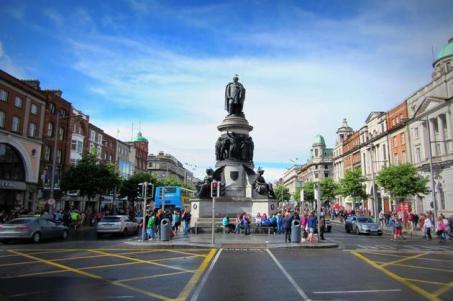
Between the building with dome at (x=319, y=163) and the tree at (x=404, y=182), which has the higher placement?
the building with dome at (x=319, y=163)

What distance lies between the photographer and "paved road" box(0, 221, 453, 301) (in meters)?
8.66

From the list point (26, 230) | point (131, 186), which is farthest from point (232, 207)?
point (131, 186)

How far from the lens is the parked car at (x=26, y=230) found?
71.4ft

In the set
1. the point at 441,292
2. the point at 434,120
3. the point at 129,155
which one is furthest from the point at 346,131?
the point at 441,292

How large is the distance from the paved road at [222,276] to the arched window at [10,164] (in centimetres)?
3017

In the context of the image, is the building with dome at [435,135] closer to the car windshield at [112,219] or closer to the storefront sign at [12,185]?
the car windshield at [112,219]

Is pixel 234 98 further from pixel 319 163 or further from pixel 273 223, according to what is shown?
pixel 319 163

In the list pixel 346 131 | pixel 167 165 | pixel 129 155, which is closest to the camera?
pixel 129 155

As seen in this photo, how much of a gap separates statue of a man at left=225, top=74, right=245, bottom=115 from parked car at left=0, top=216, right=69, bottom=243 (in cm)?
1583

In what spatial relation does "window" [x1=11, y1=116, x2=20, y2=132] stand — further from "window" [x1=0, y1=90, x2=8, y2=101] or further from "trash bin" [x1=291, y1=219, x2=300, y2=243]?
"trash bin" [x1=291, y1=219, x2=300, y2=243]

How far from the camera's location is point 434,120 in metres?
51.8

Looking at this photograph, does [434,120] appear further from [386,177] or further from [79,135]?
[79,135]

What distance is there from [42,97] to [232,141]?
103 ft

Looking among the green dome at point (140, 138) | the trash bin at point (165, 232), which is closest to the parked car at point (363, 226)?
the trash bin at point (165, 232)
